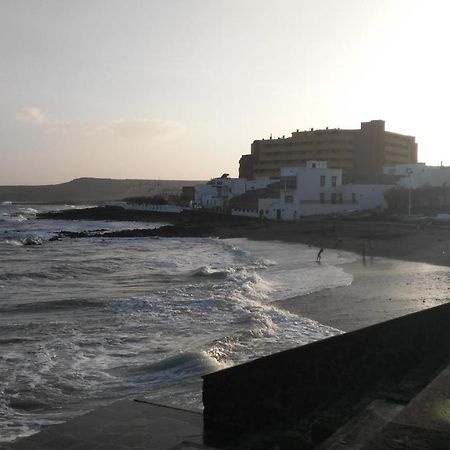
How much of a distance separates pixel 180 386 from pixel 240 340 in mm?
3308

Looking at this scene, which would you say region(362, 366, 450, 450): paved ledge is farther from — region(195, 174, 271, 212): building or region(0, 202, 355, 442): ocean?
region(195, 174, 271, 212): building

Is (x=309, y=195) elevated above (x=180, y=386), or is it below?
above

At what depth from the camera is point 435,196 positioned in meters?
58.7

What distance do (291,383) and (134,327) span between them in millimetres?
7664

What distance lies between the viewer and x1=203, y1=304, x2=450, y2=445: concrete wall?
21.4ft

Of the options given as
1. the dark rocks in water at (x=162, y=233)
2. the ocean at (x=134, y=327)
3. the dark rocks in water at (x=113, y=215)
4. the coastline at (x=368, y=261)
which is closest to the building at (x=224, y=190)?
the dark rocks in water at (x=113, y=215)

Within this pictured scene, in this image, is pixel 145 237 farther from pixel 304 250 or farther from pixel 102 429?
A: pixel 102 429

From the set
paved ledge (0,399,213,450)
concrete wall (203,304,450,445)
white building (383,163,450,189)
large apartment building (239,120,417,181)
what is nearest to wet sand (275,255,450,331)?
concrete wall (203,304,450,445)

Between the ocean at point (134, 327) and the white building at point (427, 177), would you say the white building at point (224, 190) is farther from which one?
the ocean at point (134, 327)

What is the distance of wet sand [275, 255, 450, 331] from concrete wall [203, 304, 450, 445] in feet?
19.8

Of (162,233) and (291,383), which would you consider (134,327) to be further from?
(162,233)


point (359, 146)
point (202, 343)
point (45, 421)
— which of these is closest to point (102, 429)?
point (45, 421)

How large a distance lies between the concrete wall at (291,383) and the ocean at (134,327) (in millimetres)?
1385

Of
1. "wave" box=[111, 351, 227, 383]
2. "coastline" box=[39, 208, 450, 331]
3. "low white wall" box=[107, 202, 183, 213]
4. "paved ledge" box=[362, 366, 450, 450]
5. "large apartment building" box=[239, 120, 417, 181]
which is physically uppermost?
"large apartment building" box=[239, 120, 417, 181]
